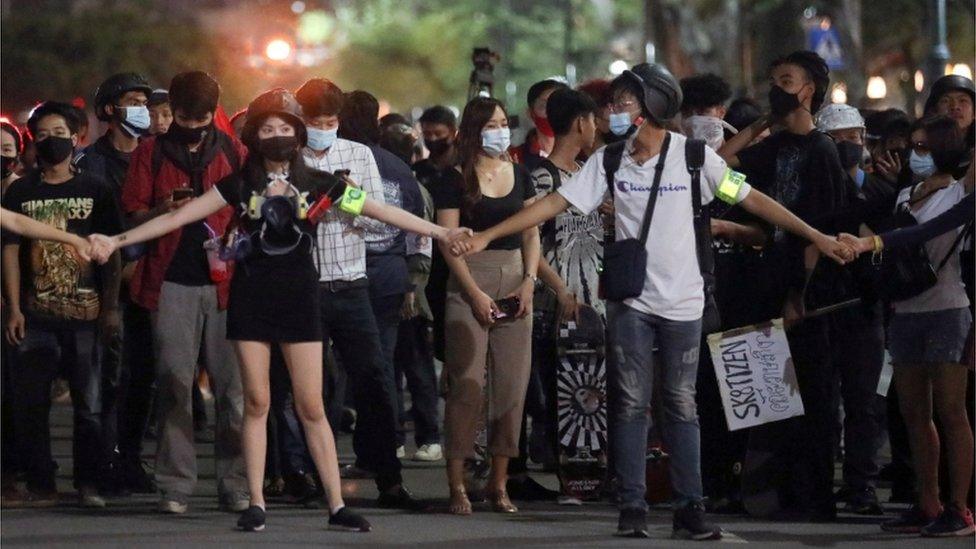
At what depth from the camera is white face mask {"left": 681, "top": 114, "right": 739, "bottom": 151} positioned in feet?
39.9

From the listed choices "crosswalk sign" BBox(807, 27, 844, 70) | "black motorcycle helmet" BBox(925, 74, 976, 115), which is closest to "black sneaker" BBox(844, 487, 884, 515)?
"black motorcycle helmet" BBox(925, 74, 976, 115)

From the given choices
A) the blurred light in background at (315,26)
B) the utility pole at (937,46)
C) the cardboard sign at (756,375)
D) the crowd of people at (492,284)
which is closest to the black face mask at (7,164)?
the crowd of people at (492,284)

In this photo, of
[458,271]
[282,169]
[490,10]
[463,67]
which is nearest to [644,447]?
[458,271]

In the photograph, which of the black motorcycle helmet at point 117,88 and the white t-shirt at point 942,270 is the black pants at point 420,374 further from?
the white t-shirt at point 942,270

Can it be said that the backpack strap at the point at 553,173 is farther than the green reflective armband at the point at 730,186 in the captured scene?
Yes

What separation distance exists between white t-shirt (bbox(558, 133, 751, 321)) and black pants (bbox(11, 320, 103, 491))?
3218 mm

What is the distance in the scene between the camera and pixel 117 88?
41.8ft

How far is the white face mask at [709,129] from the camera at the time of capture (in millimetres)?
12172

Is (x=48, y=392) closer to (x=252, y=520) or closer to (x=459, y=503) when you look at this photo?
(x=252, y=520)

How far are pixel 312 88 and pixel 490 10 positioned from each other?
2883 inches

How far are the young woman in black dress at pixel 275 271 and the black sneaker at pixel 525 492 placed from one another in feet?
6.46

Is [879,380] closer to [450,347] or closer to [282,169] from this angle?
[450,347]

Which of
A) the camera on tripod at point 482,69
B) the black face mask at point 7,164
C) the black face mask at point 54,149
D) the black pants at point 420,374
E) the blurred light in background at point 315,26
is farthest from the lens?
the blurred light in background at point 315,26

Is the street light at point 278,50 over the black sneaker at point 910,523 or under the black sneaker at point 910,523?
over
